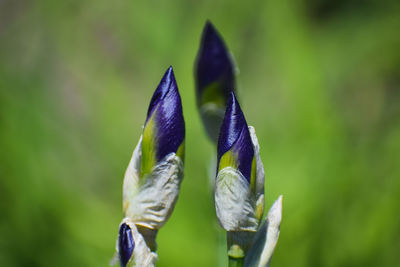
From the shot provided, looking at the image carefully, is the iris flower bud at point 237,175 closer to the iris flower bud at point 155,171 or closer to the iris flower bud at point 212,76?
the iris flower bud at point 155,171

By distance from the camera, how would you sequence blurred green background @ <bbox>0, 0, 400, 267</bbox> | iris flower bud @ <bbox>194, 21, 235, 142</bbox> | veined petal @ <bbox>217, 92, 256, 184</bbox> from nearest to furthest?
1. veined petal @ <bbox>217, 92, 256, 184</bbox>
2. iris flower bud @ <bbox>194, 21, 235, 142</bbox>
3. blurred green background @ <bbox>0, 0, 400, 267</bbox>

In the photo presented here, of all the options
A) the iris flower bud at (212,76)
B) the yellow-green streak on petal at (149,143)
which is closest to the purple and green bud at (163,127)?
the yellow-green streak on petal at (149,143)

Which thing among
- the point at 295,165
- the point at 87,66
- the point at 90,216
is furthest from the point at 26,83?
the point at 87,66

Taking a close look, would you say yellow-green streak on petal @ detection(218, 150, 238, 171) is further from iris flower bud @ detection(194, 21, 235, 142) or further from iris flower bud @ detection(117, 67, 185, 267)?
iris flower bud @ detection(194, 21, 235, 142)

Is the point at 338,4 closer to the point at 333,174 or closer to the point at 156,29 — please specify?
the point at 156,29

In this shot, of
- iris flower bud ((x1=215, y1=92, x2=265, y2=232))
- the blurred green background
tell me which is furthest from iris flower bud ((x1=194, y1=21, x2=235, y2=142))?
iris flower bud ((x1=215, y1=92, x2=265, y2=232))

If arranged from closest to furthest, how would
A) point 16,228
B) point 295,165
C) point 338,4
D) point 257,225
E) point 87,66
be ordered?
point 257,225, point 16,228, point 295,165, point 338,4, point 87,66

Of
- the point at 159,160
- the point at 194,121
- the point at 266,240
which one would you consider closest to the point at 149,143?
the point at 159,160
